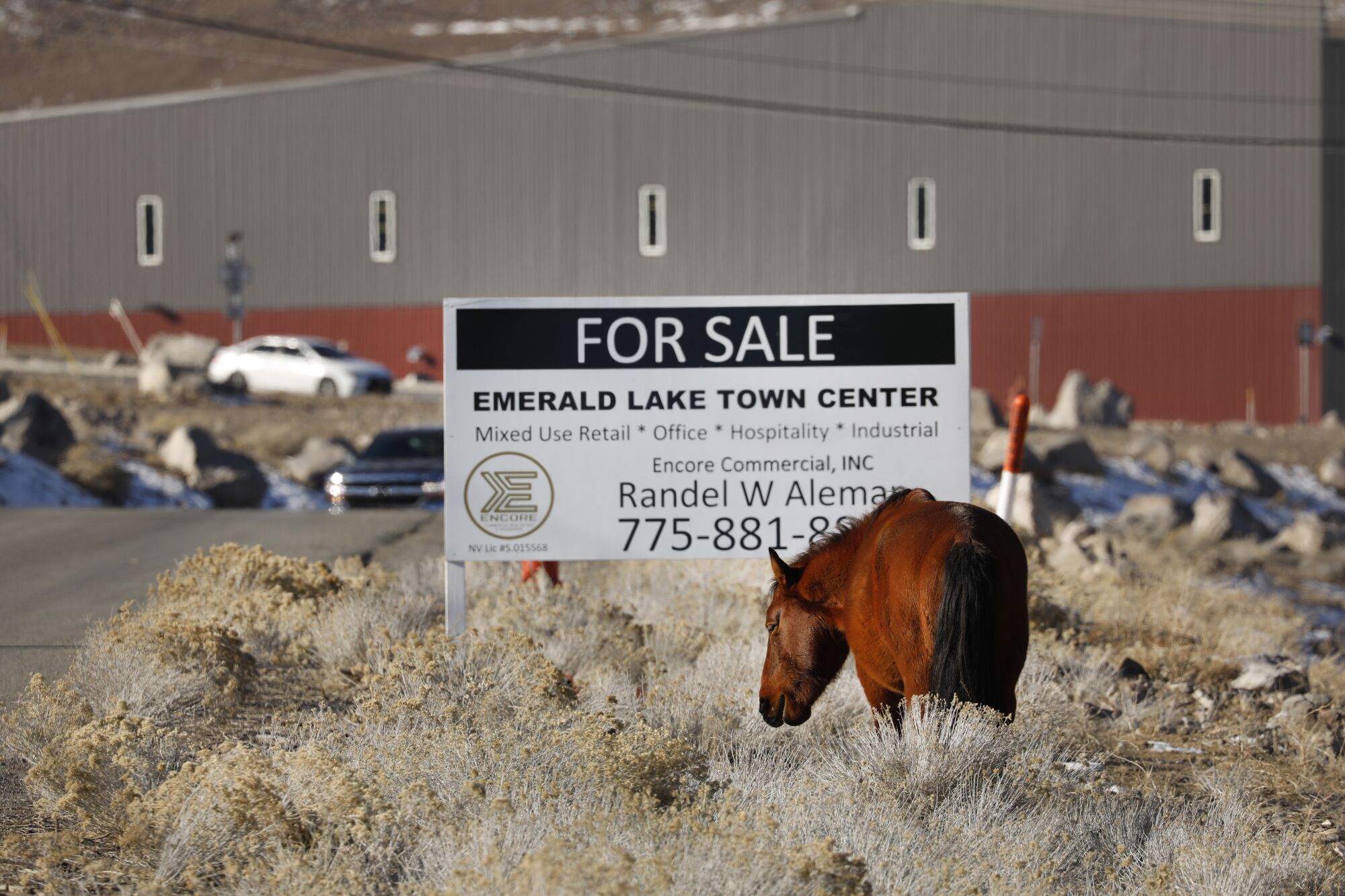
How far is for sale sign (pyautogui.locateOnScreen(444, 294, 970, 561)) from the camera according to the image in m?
7.73

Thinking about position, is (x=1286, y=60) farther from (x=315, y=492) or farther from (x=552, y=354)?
(x=552, y=354)

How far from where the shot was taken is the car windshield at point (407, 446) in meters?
19.5

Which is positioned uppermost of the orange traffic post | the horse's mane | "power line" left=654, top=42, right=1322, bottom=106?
"power line" left=654, top=42, right=1322, bottom=106

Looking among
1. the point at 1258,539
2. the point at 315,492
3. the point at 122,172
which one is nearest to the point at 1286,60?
the point at 1258,539

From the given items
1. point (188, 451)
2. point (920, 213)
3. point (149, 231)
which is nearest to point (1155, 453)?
point (920, 213)

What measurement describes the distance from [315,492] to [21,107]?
6600 cm

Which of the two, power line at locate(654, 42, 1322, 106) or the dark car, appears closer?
the dark car

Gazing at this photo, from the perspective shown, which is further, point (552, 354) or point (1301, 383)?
point (1301, 383)

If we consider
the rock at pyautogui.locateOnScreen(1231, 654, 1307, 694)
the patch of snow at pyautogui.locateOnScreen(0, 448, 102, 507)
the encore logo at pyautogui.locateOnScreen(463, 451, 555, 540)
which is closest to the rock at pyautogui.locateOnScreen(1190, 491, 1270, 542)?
the rock at pyautogui.locateOnScreen(1231, 654, 1307, 694)

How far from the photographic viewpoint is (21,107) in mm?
80312

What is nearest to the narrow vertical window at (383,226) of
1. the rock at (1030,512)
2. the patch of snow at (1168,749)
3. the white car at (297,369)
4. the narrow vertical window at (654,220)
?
the white car at (297,369)

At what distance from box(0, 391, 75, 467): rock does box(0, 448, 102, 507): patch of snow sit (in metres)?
0.90

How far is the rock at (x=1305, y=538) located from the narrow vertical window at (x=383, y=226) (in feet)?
88.4

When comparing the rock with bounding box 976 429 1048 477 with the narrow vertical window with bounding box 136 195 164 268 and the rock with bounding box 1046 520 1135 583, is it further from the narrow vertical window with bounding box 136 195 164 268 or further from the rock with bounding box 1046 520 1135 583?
the narrow vertical window with bounding box 136 195 164 268
